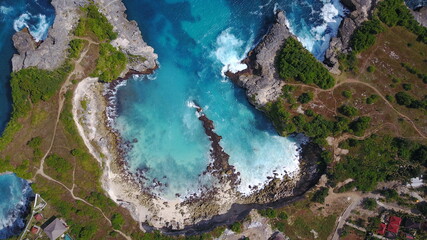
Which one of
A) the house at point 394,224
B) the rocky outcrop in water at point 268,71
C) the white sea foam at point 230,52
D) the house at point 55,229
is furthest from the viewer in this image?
the white sea foam at point 230,52

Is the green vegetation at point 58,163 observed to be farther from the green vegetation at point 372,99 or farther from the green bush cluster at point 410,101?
the green bush cluster at point 410,101

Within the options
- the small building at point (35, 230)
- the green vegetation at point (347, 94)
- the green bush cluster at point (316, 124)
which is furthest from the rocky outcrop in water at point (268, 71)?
the small building at point (35, 230)

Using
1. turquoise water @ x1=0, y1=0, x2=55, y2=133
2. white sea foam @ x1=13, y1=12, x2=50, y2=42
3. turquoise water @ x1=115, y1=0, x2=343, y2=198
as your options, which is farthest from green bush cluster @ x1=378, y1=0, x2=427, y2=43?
white sea foam @ x1=13, y1=12, x2=50, y2=42

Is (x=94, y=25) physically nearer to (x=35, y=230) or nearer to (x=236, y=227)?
(x=35, y=230)

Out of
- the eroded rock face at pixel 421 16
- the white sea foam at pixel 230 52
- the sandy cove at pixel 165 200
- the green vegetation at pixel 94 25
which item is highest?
the green vegetation at pixel 94 25

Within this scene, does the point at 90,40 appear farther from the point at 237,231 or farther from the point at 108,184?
the point at 237,231

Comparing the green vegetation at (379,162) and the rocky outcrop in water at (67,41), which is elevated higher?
the rocky outcrop in water at (67,41)

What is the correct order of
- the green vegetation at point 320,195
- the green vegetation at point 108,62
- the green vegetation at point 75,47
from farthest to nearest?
the green vegetation at point 108,62
the green vegetation at point 75,47
the green vegetation at point 320,195
